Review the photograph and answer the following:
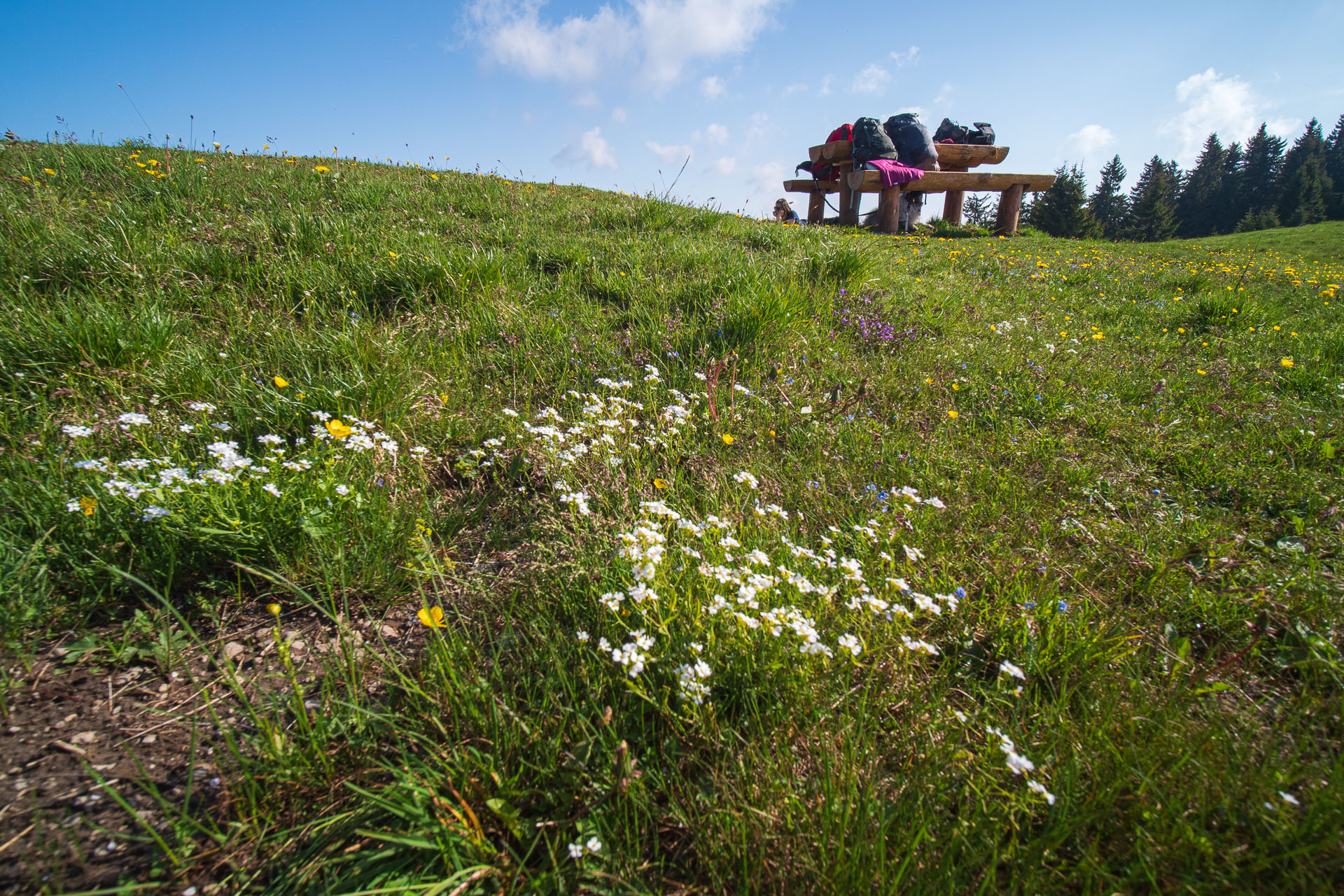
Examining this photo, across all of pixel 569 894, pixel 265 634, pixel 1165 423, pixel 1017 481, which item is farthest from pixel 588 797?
pixel 1165 423

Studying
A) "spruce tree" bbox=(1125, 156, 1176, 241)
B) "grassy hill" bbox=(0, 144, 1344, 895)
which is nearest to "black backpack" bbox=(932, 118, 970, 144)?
"grassy hill" bbox=(0, 144, 1344, 895)

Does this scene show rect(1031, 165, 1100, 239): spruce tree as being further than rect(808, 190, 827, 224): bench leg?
Yes

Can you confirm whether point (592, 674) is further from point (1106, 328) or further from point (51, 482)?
point (1106, 328)

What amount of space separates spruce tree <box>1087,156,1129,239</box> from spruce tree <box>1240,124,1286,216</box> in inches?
461

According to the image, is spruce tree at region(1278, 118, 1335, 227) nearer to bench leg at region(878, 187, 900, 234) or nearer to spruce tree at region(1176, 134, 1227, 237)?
spruce tree at region(1176, 134, 1227, 237)

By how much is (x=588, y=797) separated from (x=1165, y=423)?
4517mm

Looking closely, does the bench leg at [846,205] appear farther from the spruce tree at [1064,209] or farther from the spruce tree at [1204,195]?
the spruce tree at [1204,195]

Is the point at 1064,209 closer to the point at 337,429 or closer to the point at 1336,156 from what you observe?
the point at 337,429

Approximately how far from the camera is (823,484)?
289 centimetres

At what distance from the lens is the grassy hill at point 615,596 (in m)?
1.37

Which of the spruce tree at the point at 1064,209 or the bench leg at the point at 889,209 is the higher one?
the spruce tree at the point at 1064,209

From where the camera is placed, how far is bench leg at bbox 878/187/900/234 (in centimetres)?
1151

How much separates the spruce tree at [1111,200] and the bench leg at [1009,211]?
59845 millimetres

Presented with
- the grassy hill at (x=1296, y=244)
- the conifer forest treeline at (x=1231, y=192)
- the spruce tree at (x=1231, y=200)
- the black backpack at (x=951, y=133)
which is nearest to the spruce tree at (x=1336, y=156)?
the conifer forest treeline at (x=1231, y=192)
